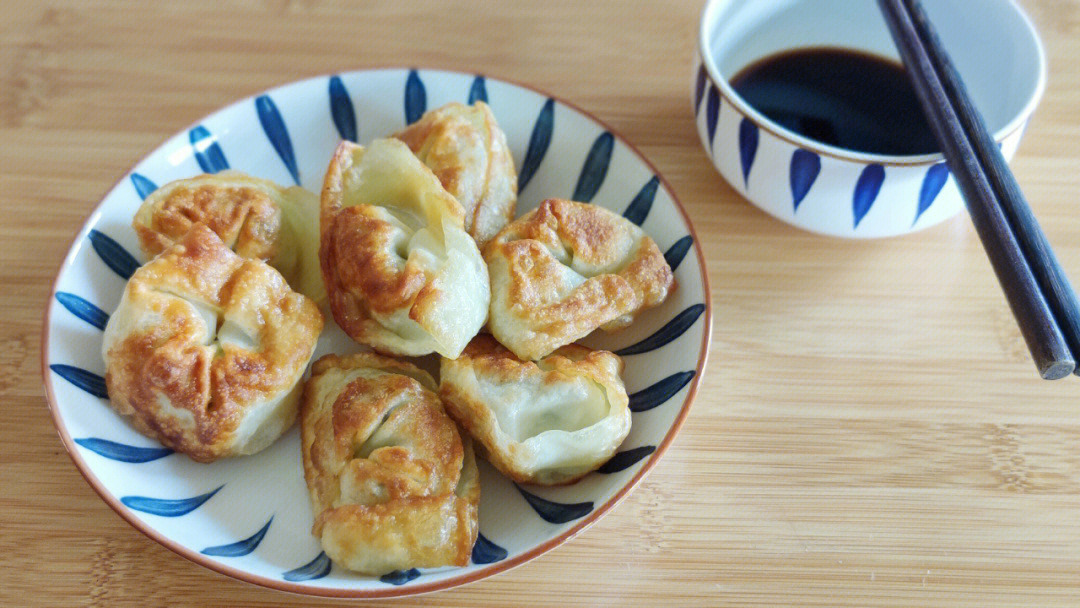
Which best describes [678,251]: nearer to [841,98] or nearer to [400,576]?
[841,98]

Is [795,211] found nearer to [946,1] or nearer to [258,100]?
[946,1]

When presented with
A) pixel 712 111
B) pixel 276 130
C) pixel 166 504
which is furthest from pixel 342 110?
pixel 166 504

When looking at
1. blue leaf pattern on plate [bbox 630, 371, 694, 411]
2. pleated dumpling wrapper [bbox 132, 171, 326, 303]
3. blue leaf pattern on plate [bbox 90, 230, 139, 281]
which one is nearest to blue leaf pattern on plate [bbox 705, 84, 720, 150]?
blue leaf pattern on plate [bbox 630, 371, 694, 411]

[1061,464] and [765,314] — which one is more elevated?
[765,314]

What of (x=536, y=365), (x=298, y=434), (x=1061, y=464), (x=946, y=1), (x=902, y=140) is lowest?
(x=1061, y=464)

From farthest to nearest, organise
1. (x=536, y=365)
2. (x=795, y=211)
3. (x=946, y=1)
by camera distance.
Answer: (x=946, y=1)
(x=795, y=211)
(x=536, y=365)

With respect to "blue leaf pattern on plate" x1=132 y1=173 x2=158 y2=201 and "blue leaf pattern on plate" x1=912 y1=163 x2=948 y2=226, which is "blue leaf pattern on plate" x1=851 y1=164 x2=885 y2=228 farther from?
"blue leaf pattern on plate" x1=132 y1=173 x2=158 y2=201

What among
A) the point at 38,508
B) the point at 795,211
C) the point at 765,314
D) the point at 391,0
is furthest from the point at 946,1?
the point at 38,508

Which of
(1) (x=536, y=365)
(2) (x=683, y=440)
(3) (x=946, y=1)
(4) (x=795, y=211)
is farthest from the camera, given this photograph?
(3) (x=946, y=1)

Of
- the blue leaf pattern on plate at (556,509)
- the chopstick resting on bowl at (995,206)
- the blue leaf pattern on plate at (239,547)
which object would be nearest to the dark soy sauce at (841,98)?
the chopstick resting on bowl at (995,206)
